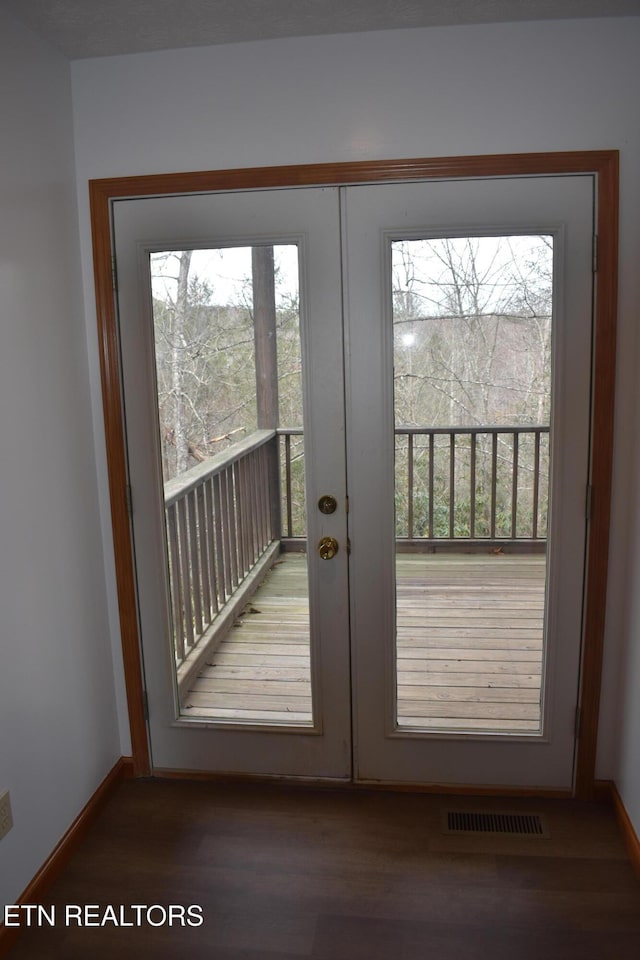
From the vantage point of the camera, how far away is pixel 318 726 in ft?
8.16

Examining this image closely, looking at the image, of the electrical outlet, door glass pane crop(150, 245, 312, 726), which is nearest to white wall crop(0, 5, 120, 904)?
the electrical outlet

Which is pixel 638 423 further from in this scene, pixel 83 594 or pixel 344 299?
pixel 83 594

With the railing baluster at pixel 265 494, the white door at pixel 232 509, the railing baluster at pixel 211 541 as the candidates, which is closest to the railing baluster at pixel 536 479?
the white door at pixel 232 509

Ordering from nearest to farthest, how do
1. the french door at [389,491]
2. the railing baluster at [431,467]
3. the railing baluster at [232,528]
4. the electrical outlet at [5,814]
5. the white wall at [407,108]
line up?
the electrical outlet at [5,814] < the white wall at [407,108] < the french door at [389,491] < the railing baluster at [431,467] < the railing baluster at [232,528]

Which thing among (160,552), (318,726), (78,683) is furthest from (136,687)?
(318,726)

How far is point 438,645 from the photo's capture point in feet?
7.94

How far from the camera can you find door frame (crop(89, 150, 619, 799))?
6.94 ft

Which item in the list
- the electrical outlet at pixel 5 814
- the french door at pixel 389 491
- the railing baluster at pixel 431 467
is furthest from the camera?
the railing baluster at pixel 431 467

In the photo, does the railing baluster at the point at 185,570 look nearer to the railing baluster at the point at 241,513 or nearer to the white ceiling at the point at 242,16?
the railing baluster at the point at 241,513

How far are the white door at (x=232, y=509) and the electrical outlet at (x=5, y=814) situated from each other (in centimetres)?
71

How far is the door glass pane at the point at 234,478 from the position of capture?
7.48 feet

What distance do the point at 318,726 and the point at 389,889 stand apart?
1.91 ft

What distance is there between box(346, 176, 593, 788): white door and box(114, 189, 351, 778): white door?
8cm

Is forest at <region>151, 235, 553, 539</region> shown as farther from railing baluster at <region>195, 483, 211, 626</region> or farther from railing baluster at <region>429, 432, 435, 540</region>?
railing baluster at <region>195, 483, 211, 626</region>
